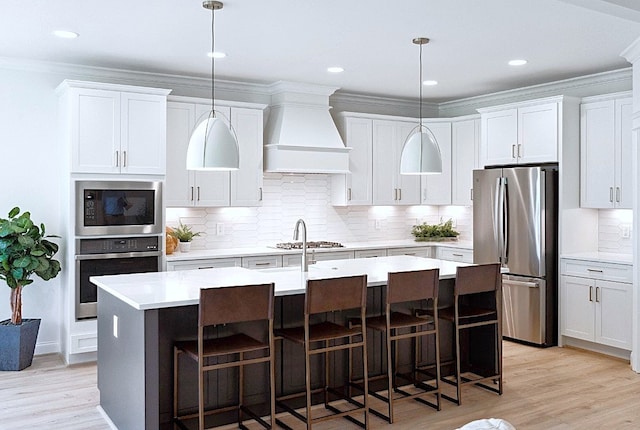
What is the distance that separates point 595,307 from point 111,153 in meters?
4.61

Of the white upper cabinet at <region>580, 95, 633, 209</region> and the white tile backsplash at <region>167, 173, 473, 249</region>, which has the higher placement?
the white upper cabinet at <region>580, 95, 633, 209</region>

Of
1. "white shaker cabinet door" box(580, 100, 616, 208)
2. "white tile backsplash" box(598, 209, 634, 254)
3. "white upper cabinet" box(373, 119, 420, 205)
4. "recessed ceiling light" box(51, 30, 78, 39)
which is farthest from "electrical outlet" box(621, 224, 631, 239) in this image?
"recessed ceiling light" box(51, 30, 78, 39)

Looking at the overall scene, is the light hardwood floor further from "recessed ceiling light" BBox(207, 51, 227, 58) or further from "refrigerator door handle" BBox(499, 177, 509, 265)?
"recessed ceiling light" BBox(207, 51, 227, 58)

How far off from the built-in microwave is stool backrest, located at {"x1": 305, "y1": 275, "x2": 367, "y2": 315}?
8.01 feet

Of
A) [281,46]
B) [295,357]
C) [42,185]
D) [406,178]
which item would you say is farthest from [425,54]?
[42,185]

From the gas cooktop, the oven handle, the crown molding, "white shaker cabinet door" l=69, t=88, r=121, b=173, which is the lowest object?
the oven handle

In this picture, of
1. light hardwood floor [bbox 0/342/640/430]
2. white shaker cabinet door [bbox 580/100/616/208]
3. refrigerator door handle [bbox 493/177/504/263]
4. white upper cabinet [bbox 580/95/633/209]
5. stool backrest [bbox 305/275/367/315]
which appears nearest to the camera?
stool backrest [bbox 305/275/367/315]

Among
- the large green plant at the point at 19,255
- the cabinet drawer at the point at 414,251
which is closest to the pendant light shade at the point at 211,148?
the large green plant at the point at 19,255

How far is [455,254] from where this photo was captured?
23.4ft

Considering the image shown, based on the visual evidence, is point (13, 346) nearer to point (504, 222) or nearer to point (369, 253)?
point (369, 253)

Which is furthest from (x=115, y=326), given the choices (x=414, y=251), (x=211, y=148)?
(x=414, y=251)

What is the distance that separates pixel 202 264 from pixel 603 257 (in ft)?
12.5

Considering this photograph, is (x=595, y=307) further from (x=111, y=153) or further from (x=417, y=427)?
(x=111, y=153)

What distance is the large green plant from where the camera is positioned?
4.96 m
